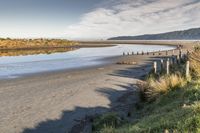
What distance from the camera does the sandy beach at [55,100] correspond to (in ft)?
49.4

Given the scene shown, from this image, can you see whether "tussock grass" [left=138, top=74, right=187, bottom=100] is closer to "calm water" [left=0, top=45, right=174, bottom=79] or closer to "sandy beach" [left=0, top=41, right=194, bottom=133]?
"sandy beach" [left=0, top=41, right=194, bottom=133]

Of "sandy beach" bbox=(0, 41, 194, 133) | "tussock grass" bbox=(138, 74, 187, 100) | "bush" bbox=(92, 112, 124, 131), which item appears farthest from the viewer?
"tussock grass" bbox=(138, 74, 187, 100)

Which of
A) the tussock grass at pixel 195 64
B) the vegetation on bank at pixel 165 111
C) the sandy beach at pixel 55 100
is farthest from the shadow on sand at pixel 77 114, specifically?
the tussock grass at pixel 195 64

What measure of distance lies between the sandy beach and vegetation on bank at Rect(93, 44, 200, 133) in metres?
1.84

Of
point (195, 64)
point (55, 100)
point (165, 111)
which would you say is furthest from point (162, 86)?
point (55, 100)

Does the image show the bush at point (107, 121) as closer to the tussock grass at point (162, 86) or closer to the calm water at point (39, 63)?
the tussock grass at point (162, 86)

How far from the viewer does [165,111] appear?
12289 mm

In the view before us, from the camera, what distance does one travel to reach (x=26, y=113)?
16750 millimetres

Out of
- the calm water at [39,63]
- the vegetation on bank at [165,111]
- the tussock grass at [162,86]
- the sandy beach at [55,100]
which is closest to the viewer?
the vegetation on bank at [165,111]

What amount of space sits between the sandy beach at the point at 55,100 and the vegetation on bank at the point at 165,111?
6.04 feet

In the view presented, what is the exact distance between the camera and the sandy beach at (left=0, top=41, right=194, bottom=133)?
15070 mm

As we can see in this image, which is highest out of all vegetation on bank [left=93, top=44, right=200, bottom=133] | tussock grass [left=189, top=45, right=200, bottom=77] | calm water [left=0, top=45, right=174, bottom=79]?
tussock grass [left=189, top=45, right=200, bottom=77]

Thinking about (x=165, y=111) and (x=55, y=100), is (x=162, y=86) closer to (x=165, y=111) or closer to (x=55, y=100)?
(x=165, y=111)

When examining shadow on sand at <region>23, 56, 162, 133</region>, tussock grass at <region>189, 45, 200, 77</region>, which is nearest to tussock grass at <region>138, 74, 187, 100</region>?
shadow on sand at <region>23, 56, 162, 133</region>
